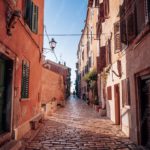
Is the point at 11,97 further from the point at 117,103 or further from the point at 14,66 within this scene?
the point at 117,103

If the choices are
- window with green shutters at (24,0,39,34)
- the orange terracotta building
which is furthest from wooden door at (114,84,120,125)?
window with green shutters at (24,0,39,34)

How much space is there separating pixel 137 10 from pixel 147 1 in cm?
135

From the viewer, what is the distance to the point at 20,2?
813 centimetres

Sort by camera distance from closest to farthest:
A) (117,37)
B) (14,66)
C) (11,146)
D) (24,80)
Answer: (11,146) < (14,66) < (24,80) < (117,37)

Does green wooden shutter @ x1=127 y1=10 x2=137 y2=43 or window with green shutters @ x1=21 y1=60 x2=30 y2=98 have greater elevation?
green wooden shutter @ x1=127 y1=10 x2=137 y2=43

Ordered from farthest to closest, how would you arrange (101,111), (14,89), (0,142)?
(101,111) < (14,89) < (0,142)

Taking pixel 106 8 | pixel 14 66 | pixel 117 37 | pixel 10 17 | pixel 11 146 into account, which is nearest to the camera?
pixel 11 146

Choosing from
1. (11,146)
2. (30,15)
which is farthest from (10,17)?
(11,146)

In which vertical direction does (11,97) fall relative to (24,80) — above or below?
below

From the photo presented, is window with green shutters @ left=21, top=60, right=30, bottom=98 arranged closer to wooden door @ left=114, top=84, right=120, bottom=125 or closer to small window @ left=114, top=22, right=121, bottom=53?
small window @ left=114, top=22, right=121, bottom=53

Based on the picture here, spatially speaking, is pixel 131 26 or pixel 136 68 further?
pixel 131 26

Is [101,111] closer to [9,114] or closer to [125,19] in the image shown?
[125,19]

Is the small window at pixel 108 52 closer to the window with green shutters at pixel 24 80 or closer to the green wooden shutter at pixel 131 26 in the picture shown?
the green wooden shutter at pixel 131 26

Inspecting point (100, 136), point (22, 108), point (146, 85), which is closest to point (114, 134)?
point (100, 136)
